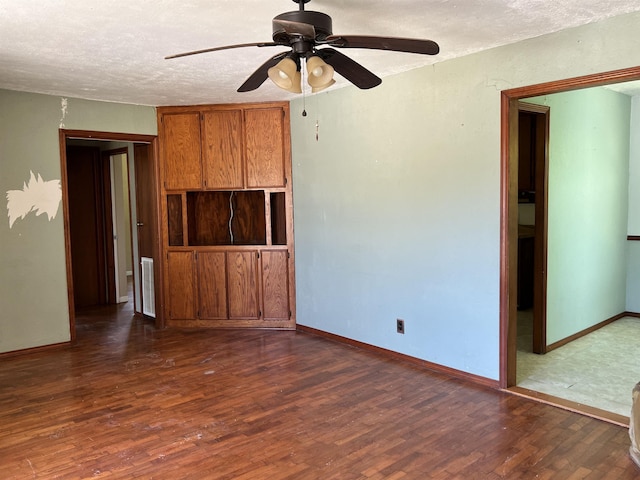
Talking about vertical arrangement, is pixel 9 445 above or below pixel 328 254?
below

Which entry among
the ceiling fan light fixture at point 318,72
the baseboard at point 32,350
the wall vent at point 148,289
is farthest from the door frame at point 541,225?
the baseboard at point 32,350

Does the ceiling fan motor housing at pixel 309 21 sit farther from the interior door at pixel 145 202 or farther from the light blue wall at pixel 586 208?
the interior door at pixel 145 202

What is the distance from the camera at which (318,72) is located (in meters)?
2.33

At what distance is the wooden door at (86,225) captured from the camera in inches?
251

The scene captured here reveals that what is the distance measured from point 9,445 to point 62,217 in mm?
2415

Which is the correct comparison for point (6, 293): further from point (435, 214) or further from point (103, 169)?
point (435, 214)

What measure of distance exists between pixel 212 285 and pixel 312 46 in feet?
11.2

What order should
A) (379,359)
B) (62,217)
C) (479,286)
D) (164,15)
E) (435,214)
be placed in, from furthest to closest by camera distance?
(62,217), (379,359), (435,214), (479,286), (164,15)

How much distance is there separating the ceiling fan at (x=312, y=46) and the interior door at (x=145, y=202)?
3.14m

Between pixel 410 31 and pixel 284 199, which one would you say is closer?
pixel 410 31

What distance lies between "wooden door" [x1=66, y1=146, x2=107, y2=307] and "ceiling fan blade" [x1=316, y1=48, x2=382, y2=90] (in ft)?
15.9

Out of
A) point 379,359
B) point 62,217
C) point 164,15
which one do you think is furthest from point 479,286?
point 62,217

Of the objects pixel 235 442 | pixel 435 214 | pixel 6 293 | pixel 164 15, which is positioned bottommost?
pixel 235 442

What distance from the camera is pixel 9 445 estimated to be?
279cm
